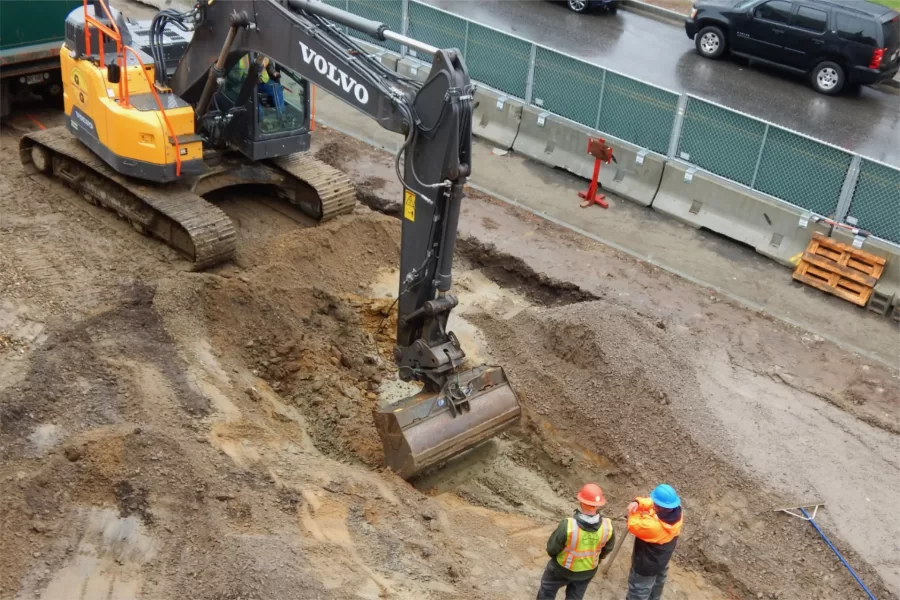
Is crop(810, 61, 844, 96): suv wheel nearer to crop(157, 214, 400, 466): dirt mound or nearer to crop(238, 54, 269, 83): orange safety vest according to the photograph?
crop(157, 214, 400, 466): dirt mound

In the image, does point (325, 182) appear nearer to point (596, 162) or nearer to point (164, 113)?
point (164, 113)

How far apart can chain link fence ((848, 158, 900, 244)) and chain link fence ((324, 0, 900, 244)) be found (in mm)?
13

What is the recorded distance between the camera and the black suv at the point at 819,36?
1836 cm

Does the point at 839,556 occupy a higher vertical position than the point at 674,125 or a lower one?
lower

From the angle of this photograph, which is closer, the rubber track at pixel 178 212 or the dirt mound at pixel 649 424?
the dirt mound at pixel 649 424

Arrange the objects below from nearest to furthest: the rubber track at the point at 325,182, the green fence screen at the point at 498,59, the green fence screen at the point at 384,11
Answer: the rubber track at the point at 325,182, the green fence screen at the point at 498,59, the green fence screen at the point at 384,11

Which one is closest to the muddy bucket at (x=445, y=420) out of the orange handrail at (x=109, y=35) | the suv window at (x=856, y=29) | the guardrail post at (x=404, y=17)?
the orange handrail at (x=109, y=35)

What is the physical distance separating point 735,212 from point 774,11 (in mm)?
7103

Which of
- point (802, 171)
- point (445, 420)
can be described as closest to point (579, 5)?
point (802, 171)

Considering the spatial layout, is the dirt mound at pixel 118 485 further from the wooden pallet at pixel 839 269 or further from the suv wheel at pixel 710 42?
the suv wheel at pixel 710 42

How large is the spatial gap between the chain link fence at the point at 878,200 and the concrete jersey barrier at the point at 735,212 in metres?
0.52

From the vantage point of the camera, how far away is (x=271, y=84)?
12359mm

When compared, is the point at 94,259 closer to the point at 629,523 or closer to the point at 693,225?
the point at 629,523

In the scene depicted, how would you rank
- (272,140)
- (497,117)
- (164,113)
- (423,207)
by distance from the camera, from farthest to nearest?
1. (497,117)
2. (272,140)
3. (164,113)
4. (423,207)
